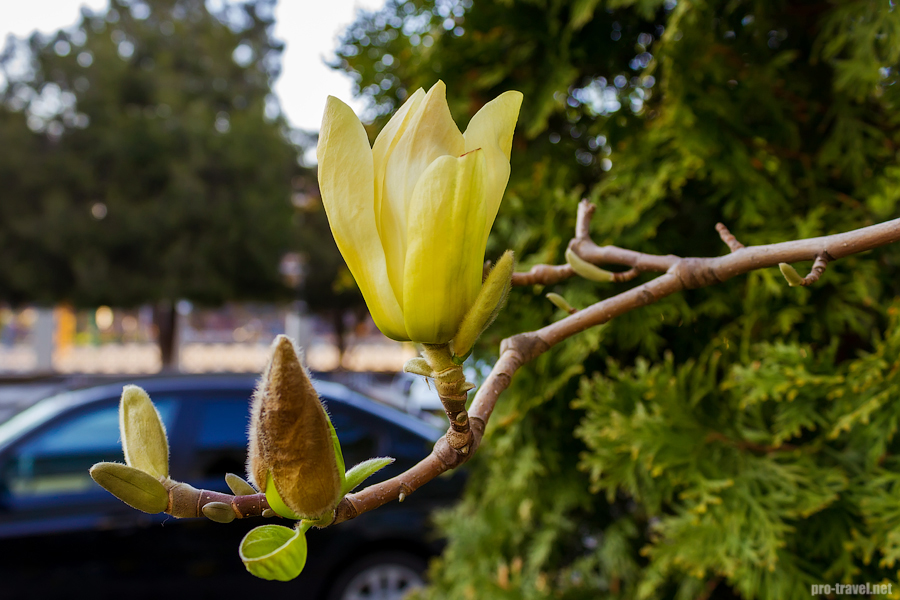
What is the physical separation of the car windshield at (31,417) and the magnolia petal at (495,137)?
3.51m

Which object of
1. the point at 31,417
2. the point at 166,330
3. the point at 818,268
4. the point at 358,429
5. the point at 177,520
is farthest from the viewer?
the point at 166,330

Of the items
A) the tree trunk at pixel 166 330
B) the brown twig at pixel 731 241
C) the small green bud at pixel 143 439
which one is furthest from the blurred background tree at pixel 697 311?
the tree trunk at pixel 166 330

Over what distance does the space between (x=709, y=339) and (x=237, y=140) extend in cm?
1411

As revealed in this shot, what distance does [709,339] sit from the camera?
133 centimetres

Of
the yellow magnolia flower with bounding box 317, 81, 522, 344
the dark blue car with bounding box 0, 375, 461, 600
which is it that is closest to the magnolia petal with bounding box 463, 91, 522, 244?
the yellow magnolia flower with bounding box 317, 81, 522, 344

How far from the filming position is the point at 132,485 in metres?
0.38

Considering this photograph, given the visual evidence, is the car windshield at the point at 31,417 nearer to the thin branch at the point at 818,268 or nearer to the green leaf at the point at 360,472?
the green leaf at the point at 360,472

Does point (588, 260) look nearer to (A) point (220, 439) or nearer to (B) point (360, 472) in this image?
(B) point (360, 472)

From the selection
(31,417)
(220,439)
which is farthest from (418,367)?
(31,417)

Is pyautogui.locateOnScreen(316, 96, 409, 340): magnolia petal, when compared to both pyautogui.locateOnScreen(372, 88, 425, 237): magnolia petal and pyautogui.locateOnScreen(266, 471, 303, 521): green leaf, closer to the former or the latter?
pyautogui.locateOnScreen(372, 88, 425, 237): magnolia petal

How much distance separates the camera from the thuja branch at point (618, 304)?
39cm

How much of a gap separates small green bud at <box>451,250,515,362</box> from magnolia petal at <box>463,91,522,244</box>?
0.14ft

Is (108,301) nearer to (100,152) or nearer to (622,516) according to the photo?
(100,152)

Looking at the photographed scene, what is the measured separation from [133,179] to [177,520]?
12118 mm
